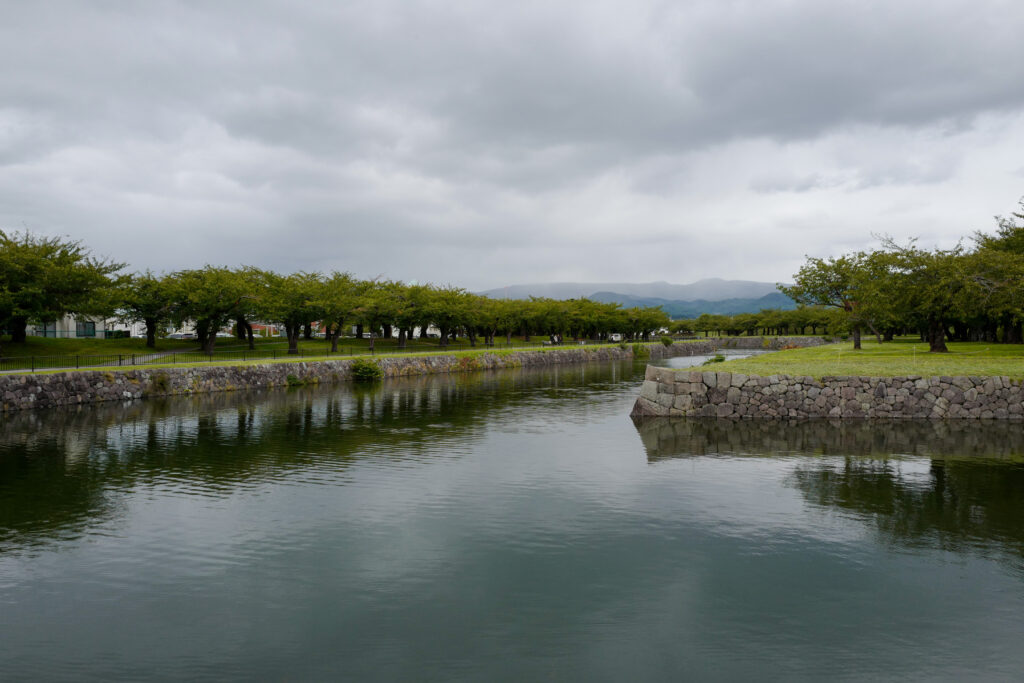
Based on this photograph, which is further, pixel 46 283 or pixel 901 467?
pixel 46 283

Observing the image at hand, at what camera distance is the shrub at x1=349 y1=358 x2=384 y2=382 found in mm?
50500

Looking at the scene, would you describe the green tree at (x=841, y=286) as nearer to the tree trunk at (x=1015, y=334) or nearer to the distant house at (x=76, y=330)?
the tree trunk at (x=1015, y=334)

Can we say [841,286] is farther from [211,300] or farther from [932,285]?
[211,300]

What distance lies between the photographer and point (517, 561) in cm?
1083

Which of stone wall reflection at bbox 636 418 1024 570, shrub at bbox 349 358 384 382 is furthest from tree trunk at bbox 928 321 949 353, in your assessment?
shrub at bbox 349 358 384 382

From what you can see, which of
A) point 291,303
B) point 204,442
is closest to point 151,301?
point 291,303

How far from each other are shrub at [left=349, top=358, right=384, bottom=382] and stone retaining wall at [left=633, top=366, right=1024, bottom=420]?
27.9 meters

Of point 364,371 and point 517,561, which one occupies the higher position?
point 364,371

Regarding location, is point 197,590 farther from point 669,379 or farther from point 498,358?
point 498,358

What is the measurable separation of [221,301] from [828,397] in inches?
2066

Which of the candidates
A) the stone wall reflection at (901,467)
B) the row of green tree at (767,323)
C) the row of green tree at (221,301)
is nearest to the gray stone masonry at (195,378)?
the row of green tree at (221,301)

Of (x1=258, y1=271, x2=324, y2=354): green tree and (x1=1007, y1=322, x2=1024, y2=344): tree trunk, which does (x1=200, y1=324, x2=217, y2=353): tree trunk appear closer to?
(x1=258, y1=271, x2=324, y2=354): green tree

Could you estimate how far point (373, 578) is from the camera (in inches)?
399

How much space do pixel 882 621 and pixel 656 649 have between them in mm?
3269
